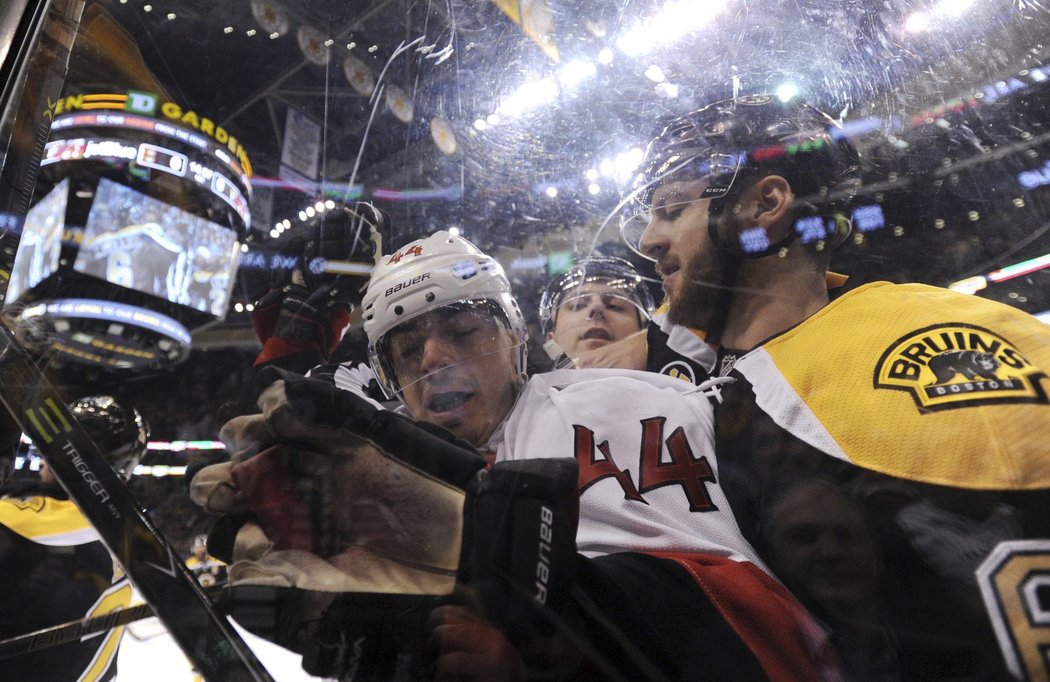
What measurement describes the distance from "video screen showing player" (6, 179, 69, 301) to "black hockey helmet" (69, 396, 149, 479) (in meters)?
0.15

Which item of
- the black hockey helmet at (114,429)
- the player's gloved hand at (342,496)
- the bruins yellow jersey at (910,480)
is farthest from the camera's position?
the black hockey helmet at (114,429)

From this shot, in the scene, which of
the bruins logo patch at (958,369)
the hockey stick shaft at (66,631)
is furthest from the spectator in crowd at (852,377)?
the hockey stick shaft at (66,631)

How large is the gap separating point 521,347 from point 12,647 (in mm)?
609

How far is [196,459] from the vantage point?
588 mm

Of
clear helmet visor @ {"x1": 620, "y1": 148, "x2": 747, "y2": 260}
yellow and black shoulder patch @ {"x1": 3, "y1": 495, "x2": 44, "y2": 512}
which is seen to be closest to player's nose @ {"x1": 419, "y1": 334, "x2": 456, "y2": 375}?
clear helmet visor @ {"x1": 620, "y1": 148, "x2": 747, "y2": 260}

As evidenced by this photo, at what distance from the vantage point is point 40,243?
0.71m

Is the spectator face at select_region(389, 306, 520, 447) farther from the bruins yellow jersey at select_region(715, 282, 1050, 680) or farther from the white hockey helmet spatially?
the bruins yellow jersey at select_region(715, 282, 1050, 680)

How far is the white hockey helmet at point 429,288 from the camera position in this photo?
22.5 inches

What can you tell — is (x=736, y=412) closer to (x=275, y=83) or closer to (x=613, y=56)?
(x=613, y=56)

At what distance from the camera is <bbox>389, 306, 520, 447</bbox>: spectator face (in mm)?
551

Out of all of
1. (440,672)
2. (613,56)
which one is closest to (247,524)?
(440,672)

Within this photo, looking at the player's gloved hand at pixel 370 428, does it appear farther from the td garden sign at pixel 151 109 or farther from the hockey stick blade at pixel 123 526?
the td garden sign at pixel 151 109

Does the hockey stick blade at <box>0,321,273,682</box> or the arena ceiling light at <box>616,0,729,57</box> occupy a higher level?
the arena ceiling light at <box>616,0,729,57</box>

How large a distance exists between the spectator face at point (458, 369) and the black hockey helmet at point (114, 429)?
0.73 ft
